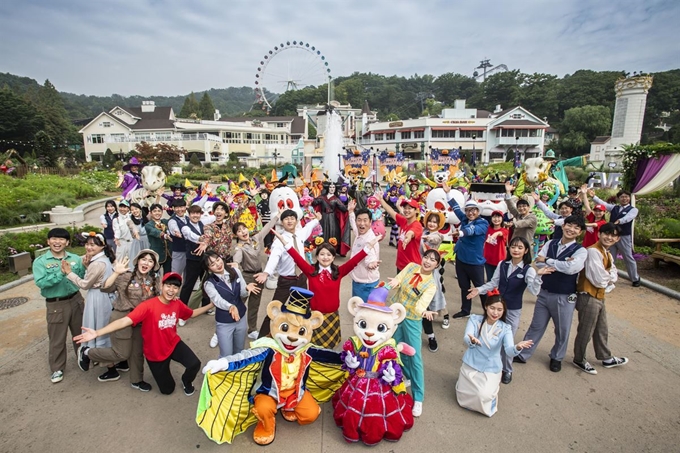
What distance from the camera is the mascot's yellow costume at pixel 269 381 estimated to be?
2918mm

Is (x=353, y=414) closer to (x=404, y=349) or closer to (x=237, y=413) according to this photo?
(x=404, y=349)

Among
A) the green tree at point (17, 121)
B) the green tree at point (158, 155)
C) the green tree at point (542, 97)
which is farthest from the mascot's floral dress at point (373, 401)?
the green tree at point (542, 97)

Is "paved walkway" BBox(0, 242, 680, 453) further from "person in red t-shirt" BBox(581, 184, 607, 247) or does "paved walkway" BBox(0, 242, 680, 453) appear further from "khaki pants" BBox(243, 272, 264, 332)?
"person in red t-shirt" BBox(581, 184, 607, 247)

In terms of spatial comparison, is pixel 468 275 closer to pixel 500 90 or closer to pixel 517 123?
pixel 517 123

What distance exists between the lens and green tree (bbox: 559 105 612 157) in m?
40.7

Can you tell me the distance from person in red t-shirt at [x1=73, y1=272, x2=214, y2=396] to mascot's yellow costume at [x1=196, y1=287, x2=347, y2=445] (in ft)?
2.71

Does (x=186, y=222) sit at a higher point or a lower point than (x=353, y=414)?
higher

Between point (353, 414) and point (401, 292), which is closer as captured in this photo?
point (353, 414)

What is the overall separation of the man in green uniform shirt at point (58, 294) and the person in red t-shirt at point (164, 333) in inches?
40.1

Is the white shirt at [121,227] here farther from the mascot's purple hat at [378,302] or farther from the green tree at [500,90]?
the green tree at [500,90]

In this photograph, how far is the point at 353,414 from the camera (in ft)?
9.98

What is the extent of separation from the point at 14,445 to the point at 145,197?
5001 mm

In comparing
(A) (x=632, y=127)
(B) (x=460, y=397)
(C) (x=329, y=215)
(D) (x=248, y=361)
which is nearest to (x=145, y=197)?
(C) (x=329, y=215)

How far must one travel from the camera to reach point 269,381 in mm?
3121
